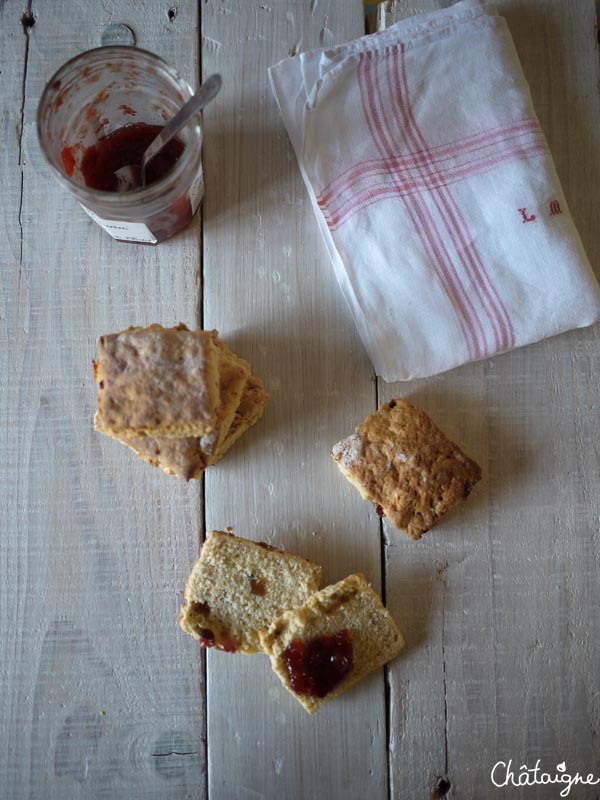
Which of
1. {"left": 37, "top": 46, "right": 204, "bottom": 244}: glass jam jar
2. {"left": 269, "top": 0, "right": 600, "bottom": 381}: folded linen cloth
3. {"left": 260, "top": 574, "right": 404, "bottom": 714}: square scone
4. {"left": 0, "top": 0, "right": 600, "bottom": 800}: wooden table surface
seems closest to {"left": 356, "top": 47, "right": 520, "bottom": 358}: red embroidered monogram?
{"left": 269, "top": 0, "right": 600, "bottom": 381}: folded linen cloth

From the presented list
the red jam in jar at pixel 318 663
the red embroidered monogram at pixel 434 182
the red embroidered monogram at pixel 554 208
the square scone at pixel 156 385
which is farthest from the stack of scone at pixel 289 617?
the red embroidered monogram at pixel 554 208

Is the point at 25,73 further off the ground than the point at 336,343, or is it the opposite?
the point at 25,73

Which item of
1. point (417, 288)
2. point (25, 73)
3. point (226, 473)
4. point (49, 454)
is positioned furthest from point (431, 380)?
point (25, 73)

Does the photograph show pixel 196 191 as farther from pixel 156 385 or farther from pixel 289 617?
pixel 289 617

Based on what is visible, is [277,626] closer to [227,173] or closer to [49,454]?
[49,454]

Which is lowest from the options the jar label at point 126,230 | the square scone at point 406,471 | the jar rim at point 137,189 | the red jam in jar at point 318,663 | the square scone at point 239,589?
the red jam in jar at point 318,663

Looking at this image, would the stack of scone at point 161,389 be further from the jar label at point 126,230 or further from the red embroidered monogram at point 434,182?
the red embroidered monogram at point 434,182
